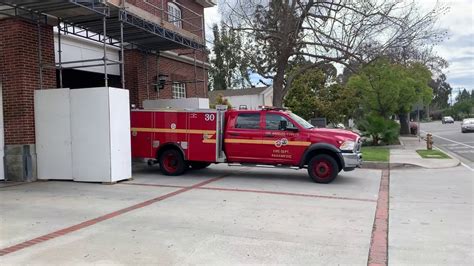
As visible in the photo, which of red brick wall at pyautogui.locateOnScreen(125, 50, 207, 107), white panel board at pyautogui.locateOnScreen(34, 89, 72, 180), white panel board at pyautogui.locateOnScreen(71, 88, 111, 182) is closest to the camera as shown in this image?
white panel board at pyautogui.locateOnScreen(71, 88, 111, 182)

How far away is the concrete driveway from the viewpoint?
5.60 meters

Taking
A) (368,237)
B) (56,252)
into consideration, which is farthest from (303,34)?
(56,252)

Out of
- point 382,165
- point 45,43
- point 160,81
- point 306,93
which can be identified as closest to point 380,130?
point 382,165

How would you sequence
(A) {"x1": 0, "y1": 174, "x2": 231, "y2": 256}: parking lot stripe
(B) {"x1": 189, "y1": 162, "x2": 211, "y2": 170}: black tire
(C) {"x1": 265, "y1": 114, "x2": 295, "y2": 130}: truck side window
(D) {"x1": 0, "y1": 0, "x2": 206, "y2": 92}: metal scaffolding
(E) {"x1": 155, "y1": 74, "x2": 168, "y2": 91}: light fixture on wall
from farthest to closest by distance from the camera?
(E) {"x1": 155, "y1": 74, "x2": 168, "y2": 91}: light fixture on wall < (B) {"x1": 189, "y1": 162, "x2": 211, "y2": 170}: black tire < (C) {"x1": 265, "y1": 114, "x2": 295, "y2": 130}: truck side window < (D) {"x1": 0, "y1": 0, "x2": 206, "y2": 92}: metal scaffolding < (A) {"x1": 0, "y1": 174, "x2": 231, "y2": 256}: parking lot stripe

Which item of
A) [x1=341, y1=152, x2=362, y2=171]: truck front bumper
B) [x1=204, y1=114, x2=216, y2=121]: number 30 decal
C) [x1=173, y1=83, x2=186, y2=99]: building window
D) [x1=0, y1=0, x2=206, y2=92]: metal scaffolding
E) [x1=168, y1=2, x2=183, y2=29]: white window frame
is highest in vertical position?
[x1=168, y1=2, x2=183, y2=29]: white window frame

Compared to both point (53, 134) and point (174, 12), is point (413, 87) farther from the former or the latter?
point (53, 134)

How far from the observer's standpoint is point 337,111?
3919cm

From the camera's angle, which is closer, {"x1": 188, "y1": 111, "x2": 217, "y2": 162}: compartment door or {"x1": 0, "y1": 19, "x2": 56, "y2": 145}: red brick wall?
{"x1": 0, "y1": 19, "x2": 56, "y2": 145}: red brick wall

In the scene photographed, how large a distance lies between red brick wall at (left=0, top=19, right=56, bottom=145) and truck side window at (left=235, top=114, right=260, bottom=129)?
219 inches

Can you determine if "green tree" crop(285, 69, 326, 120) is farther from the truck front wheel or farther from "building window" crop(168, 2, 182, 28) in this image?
the truck front wheel

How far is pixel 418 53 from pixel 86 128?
1509cm

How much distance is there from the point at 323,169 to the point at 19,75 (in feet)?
27.3

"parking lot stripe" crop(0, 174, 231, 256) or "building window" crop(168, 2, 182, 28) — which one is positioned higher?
"building window" crop(168, 2, 182, 28)

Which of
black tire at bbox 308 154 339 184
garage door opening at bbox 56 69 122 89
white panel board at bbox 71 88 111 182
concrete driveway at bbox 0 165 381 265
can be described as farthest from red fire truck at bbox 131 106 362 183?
garage door opening at bbox 56 69 122 89
